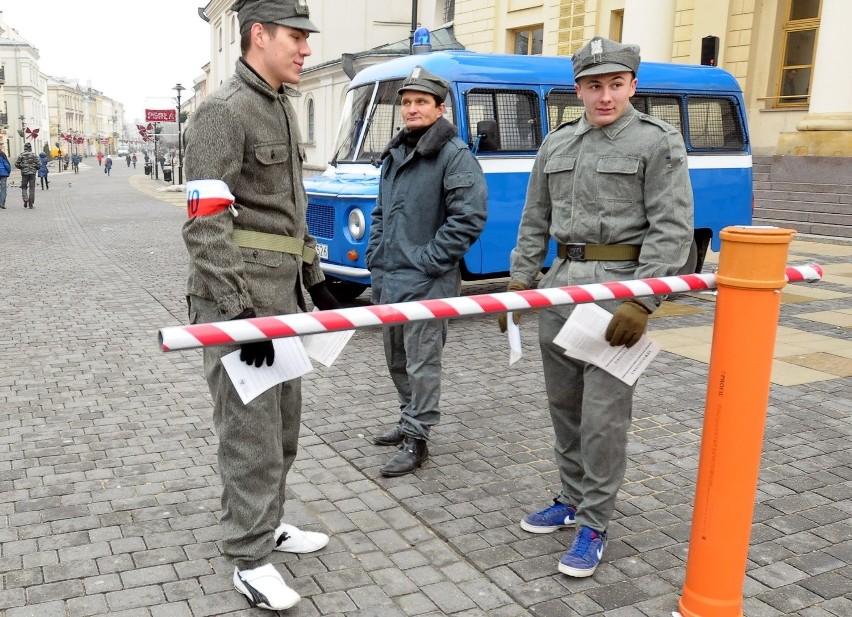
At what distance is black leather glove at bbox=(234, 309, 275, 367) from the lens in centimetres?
277

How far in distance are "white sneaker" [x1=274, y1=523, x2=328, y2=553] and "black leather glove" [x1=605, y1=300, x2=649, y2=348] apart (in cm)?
150

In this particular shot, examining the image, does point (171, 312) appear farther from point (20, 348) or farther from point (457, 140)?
point (457, 140)

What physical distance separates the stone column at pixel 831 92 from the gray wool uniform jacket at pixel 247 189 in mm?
15792

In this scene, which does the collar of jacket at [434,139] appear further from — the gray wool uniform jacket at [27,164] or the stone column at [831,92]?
the gray wool uniform jacket at [27,164]

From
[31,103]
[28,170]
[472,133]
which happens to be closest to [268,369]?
[472,133]

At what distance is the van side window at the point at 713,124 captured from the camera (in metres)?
9.47

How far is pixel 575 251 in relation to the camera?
3.42 metres

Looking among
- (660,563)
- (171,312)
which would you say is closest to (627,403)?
(660,563)

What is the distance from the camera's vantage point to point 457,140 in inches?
176

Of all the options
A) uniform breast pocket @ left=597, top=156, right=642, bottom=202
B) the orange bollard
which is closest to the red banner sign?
uniform breast pocket @ left=597, top=156, right=642, bottom=202

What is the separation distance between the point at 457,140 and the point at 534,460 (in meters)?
1.81

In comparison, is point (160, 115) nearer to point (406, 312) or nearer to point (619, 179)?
point (619, 179)

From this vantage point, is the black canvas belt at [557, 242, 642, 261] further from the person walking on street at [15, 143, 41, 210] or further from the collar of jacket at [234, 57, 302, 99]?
the person walking on street at [15, 143, 41, 210]

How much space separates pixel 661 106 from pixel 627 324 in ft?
22.2
